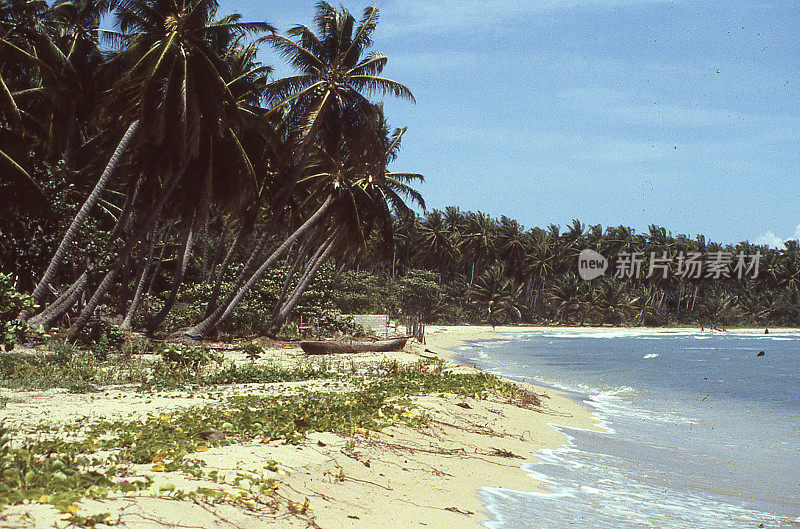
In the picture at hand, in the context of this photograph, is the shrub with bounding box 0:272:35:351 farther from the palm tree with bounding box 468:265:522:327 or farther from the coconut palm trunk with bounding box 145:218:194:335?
the palm tree with bounding box 468:265:522:327

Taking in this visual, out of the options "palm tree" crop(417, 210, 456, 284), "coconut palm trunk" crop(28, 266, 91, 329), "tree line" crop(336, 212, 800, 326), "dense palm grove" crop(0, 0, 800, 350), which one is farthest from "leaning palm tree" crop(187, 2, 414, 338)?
"palm tree" crop(417, 210, 456, 284)

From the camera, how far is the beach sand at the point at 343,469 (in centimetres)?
462

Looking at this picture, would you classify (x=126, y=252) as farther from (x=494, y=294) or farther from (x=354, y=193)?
(x=494, y=294)

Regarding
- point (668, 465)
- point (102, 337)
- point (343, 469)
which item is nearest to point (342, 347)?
point (102, 337)

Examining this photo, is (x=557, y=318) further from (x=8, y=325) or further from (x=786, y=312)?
(x=8, y=325)

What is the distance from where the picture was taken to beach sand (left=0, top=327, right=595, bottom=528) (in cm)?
462

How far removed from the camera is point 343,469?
6469 millimetres

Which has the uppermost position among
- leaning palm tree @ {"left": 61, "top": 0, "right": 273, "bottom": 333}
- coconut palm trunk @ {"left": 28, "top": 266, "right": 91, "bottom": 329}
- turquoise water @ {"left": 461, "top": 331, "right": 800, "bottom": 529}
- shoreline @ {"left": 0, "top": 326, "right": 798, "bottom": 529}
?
leaning palm tree @ {"left": 61, "top": 0, "right": 273, "bottom": 333}

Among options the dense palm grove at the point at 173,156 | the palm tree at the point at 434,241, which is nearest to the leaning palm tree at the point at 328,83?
the dense palm grove at the point at 173,156

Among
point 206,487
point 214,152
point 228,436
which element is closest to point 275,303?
point 214,152

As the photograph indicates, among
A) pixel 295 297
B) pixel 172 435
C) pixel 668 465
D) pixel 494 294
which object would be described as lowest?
pixel 668 465

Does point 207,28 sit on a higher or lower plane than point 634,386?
higher

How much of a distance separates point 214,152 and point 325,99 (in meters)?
4.42

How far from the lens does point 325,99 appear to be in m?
23.4
